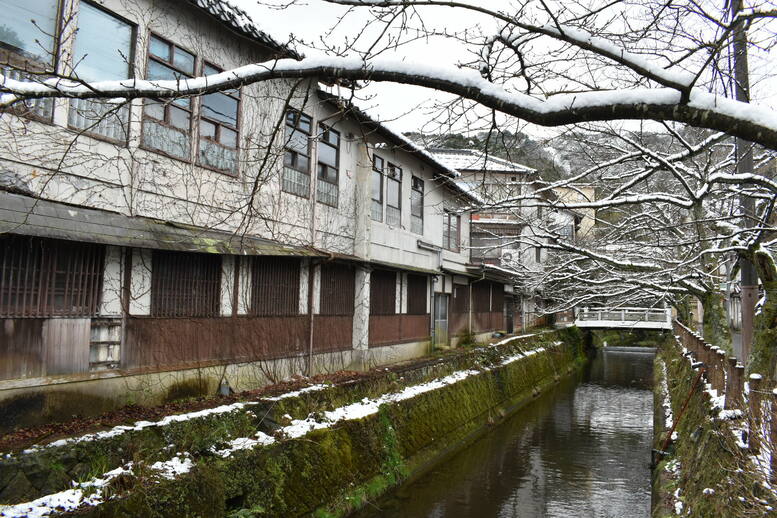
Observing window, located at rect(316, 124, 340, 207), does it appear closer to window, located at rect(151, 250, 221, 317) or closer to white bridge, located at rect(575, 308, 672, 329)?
window, located at rect(151, 250, 221, 317)

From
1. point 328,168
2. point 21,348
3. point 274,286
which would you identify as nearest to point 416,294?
point 328,168

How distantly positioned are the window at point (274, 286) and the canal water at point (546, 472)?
15.1 feet

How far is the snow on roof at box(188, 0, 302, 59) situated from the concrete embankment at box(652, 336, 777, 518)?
871 cm

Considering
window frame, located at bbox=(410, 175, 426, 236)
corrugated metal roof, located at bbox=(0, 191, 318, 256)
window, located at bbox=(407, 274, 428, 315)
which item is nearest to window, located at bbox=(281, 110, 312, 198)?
corrugated metal roof, located at bbox=(0, 191, 318, 256)

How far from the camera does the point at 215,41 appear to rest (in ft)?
35.4

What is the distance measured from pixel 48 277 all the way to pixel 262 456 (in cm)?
396

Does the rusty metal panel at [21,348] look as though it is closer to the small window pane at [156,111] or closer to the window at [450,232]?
the small window pane at [156,111]

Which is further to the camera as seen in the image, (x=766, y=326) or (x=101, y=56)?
(x=101, y=56)

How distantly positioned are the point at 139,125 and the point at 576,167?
32.6ft

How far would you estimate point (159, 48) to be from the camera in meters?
9.61

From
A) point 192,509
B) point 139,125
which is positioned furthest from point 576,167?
point 192,509

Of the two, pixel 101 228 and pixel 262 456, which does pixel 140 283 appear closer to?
pixel 101 228

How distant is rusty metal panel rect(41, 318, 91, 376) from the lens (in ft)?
25.2

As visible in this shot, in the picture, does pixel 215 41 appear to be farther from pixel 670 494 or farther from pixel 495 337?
pixel 495 337
